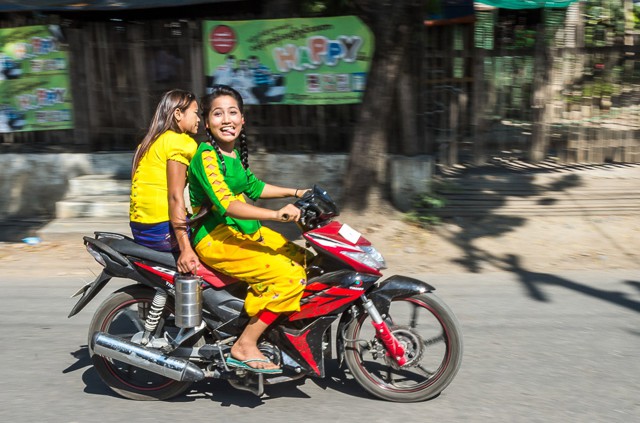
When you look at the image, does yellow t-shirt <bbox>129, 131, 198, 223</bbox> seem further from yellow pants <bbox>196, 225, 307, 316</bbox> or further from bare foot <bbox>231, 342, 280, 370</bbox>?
bare foot <bbox>231, 342, 280, 370</bbox>

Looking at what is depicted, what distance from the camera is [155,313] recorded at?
3871 mm

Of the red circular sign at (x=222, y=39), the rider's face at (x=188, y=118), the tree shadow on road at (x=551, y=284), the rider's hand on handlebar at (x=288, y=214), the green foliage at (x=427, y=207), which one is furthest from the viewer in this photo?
the red circular sign at (x=222, y=39)

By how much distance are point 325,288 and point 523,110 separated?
5.95m

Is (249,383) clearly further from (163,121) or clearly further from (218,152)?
(163,121)

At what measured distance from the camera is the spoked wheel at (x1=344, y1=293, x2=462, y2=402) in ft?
12.3

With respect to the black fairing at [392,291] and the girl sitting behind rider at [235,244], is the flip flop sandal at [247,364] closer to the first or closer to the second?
the girl sitting behind rider at [235,244]

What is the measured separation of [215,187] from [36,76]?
6.72 meters

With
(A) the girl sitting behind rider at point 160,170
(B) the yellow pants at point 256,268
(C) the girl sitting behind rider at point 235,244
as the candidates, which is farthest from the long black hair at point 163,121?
(B) the yellow pants at point 256,268

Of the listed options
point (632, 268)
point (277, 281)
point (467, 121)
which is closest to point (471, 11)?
point (467, 121)

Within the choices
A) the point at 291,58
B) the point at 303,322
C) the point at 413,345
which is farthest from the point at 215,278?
the point at 291,58

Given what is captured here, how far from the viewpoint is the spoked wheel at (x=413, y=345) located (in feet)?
12.3

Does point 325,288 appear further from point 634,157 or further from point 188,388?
point 634,157

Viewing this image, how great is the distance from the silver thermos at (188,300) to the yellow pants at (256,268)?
15 cm

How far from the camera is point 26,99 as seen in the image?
361 inches
